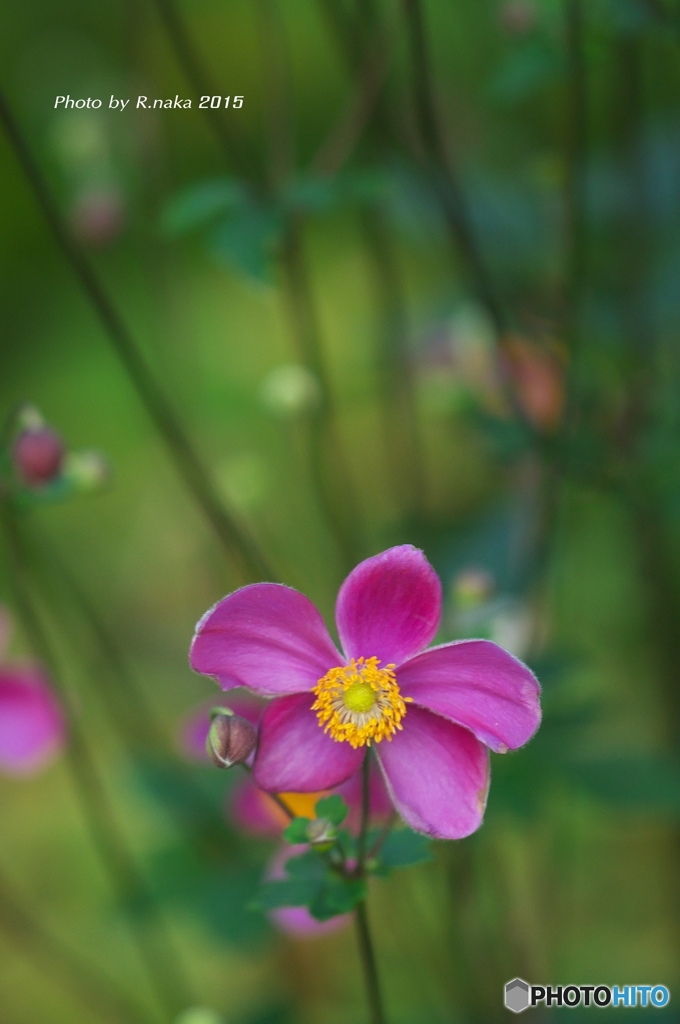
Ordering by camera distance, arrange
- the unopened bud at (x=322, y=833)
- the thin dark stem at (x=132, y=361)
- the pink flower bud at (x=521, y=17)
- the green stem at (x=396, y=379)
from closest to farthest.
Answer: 1. the unopened bud at (x=322, y=833)
2. the thin dark stem at (x=132, y=361)
3. the pink flower bud at (x=521, y=17)
4. the green stem at (x=396, y=379)

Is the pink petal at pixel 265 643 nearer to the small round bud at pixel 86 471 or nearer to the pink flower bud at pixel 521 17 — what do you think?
the small round bud at pixel 86 471

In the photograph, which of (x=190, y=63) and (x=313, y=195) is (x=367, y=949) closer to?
(x=313, y=195)

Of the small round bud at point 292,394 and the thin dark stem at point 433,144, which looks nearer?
the thin dark stem at point 433,144

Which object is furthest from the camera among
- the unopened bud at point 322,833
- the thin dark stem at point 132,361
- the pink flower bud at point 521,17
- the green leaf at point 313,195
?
the pink flower bud at point 521,17

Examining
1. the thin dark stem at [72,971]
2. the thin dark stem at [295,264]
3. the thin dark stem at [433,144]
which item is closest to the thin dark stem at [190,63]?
the thin dark stem at [295,264]

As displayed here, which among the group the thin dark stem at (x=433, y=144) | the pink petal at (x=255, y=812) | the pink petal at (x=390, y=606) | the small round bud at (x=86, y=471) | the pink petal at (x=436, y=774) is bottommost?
the pink petal at (x=436, y=774)

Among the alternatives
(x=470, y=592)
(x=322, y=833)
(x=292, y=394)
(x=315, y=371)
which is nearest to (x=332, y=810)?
(x=322, y=833)
